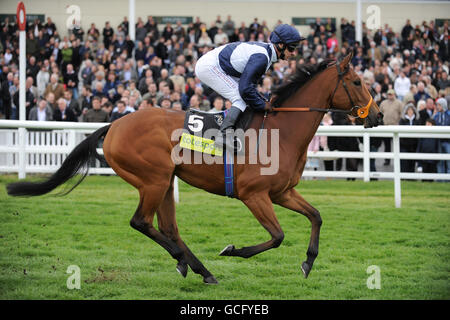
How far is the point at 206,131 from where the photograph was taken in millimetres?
4961

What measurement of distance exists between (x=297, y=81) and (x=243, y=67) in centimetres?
52

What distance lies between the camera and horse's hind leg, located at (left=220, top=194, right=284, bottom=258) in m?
4.69

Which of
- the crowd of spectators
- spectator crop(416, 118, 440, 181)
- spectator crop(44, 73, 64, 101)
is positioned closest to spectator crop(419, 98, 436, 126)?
the crowd of spectators

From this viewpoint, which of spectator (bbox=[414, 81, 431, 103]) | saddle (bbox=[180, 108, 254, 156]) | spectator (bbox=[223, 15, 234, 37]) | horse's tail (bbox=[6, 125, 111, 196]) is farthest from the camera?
spectator (bbox=[223, 15, 234, 37])

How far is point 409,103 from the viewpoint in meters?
11.5

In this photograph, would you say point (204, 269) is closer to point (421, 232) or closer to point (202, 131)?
point (202, 131)

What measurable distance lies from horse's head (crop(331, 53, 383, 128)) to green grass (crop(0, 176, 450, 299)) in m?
1.26

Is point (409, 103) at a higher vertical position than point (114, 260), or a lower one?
higher

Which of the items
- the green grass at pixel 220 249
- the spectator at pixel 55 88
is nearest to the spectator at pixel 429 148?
the green grass at pixel 220 249

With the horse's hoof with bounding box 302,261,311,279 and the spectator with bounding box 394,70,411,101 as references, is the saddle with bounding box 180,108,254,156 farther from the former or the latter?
the spectator with bounding box 394,70,411,101

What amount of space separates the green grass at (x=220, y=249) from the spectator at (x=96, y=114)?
1862mm

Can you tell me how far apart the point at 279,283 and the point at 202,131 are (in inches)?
52.4

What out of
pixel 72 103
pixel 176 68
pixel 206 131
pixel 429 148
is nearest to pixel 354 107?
pixel 206 131

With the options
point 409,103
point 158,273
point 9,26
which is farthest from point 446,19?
point 158,273
